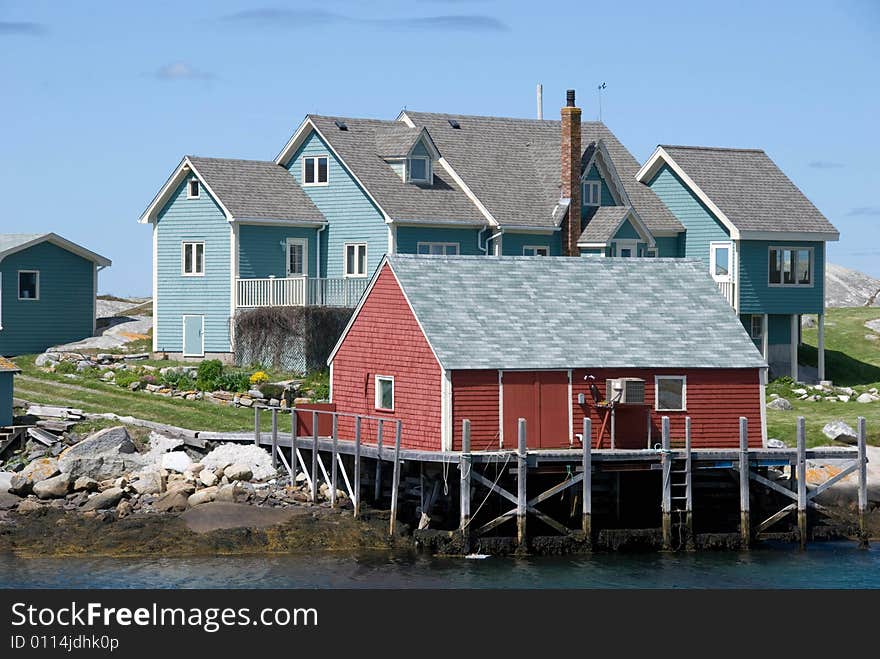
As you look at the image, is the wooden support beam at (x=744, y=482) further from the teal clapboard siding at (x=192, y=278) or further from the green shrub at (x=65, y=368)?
the green shrub at (x=65, y=368)

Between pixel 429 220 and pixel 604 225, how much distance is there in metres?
6.48

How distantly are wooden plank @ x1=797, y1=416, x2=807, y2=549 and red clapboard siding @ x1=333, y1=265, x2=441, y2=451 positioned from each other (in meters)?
8.57

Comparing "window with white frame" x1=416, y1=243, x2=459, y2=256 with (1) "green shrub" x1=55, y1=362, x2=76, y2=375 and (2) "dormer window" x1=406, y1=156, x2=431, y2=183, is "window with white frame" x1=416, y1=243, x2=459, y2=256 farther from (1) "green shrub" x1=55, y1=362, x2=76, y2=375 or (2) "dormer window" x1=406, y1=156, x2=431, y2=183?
(1) "green shrub" x1=55, y1=362, x2=76, y2=375

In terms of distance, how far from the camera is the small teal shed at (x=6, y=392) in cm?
5094

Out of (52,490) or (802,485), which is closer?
(802,485)

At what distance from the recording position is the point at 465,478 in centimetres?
4225

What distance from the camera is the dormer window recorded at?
214ft

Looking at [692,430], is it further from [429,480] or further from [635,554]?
[429,480]

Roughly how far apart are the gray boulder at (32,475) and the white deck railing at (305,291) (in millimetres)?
15400

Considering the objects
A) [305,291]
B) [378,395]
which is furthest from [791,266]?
[378,395]

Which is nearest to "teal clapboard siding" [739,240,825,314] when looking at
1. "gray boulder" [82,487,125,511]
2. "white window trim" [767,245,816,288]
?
"white window trim" [767,245,816,288]

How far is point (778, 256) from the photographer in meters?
66.6

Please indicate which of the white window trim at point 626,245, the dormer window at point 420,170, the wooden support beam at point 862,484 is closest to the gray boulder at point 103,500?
the wooden support beam at point 862,484

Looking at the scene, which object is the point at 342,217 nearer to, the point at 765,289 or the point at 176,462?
the point at 765,289
